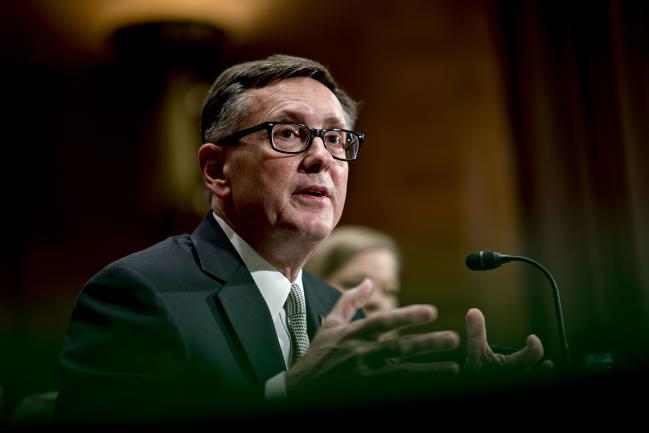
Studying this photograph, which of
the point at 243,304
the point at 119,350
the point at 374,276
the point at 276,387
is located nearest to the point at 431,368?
the point at 276,387

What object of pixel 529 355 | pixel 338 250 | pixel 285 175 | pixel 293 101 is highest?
pixel 293 101

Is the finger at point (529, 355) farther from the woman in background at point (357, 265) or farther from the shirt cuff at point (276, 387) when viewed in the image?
the woman in background at point (357, 265)

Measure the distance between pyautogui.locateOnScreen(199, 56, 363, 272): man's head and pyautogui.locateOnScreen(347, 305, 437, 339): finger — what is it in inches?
16.7

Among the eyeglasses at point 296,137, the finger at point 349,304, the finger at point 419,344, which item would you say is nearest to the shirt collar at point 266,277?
the eyeglasses at point 296,137

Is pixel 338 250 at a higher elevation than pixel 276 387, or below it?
higher

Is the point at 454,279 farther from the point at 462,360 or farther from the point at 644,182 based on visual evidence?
the point at 462,360

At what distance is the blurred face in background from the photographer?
2.77m

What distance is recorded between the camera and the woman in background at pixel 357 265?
278cm

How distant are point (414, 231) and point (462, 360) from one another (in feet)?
7.67

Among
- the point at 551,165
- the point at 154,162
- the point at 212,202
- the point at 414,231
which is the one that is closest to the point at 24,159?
the point at 154,162

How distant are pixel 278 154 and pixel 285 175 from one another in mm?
47

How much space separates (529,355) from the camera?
1571 mm

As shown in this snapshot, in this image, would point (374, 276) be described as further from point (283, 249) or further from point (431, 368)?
point (431, 368)

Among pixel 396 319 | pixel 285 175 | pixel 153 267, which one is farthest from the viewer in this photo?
pixel 285 175
